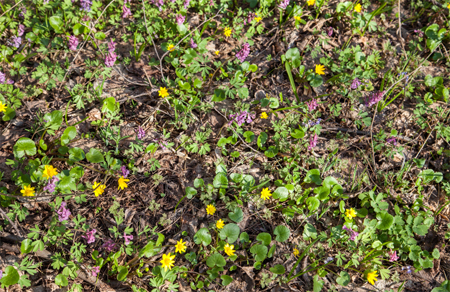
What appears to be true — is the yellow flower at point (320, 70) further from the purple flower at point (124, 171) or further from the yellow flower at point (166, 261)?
the yellow flower at point (166, 261)

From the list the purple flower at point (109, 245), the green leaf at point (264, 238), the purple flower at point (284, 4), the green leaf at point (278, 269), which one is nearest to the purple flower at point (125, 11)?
the purple flower at point (284, 4)

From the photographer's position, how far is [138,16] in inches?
131

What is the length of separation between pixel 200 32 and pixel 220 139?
140 cm

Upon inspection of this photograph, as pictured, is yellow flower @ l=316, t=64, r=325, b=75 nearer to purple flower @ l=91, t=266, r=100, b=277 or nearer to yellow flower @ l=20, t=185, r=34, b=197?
purple flower @ l=91, t=266, r=100, b=277

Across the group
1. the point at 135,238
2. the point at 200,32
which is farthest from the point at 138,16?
the point at 135,238

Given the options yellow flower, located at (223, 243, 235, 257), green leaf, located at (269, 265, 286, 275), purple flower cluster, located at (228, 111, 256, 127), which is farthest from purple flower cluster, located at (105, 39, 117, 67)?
green leaf, located at (269, 265, 286, 275)

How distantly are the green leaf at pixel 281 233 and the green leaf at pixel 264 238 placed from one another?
72mm

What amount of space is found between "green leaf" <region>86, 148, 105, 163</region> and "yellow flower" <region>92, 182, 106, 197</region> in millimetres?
210

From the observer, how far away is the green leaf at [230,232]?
2.54m

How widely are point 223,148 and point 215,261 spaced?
107 cm

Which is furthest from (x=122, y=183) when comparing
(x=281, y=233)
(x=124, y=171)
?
(x=281, y=233)

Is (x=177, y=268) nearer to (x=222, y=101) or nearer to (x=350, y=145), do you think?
(x=222, y=101)

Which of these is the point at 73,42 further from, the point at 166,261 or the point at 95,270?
the point at 166,261

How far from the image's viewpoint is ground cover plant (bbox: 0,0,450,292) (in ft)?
8.20
